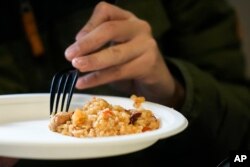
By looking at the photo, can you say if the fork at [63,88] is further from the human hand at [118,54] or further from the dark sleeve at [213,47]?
the dark sleeve at [213,47]

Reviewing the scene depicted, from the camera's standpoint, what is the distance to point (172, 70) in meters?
0.79

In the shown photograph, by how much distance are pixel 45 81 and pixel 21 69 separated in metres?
0.05

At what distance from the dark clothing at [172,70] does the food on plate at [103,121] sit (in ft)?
0.42

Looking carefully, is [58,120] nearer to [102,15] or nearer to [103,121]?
[103,121]

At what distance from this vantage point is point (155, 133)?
446 mm

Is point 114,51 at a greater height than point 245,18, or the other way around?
point 114,51

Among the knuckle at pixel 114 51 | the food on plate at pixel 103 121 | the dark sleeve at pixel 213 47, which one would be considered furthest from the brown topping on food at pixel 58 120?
the dark sleeve at pixel 213 47

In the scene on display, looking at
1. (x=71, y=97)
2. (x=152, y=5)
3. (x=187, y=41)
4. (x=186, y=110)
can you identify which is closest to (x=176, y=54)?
(x=187, y=41)

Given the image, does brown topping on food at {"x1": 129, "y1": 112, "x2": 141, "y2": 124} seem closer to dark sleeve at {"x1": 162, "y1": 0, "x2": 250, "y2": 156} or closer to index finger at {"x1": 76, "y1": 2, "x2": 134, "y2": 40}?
index finger at {"x1": 76, "y1": 2, "x2": 134, "y2": 40}

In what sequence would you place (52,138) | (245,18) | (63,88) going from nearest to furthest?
(52,138) < (63,88) < (245,18)

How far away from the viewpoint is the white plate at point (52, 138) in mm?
418

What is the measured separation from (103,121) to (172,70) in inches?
12.4

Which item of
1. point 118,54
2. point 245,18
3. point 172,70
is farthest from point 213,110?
point 245,18

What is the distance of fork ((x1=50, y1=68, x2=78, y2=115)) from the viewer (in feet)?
1.96
